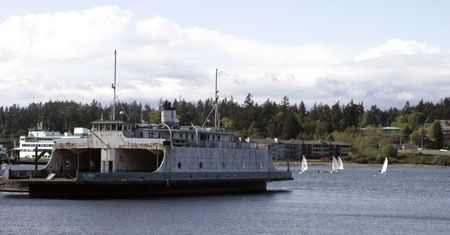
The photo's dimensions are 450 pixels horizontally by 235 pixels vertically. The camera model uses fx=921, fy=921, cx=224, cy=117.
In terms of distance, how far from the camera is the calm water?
184 feet

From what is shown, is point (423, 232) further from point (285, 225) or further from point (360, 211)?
point (360, 211)

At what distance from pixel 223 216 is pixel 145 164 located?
19.6 metres

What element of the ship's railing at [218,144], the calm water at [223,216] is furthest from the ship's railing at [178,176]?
the ship's railing at [218,144]

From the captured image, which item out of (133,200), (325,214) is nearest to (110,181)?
(133,200)

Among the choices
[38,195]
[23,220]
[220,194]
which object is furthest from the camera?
[220,194]

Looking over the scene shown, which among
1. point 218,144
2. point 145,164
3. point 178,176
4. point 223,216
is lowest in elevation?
point 223,216

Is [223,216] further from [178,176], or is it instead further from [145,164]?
[145,164]

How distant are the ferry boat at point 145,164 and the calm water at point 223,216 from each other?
1.46 m

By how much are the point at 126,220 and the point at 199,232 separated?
260 inches

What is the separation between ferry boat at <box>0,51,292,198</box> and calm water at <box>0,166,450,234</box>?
1.46 m

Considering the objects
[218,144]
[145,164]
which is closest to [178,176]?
[145,164]

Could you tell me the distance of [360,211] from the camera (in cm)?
7219

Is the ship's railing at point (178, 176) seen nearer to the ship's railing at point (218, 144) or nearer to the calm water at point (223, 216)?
the calm water at point (223, 216)

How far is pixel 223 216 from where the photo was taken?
63.7 metres
